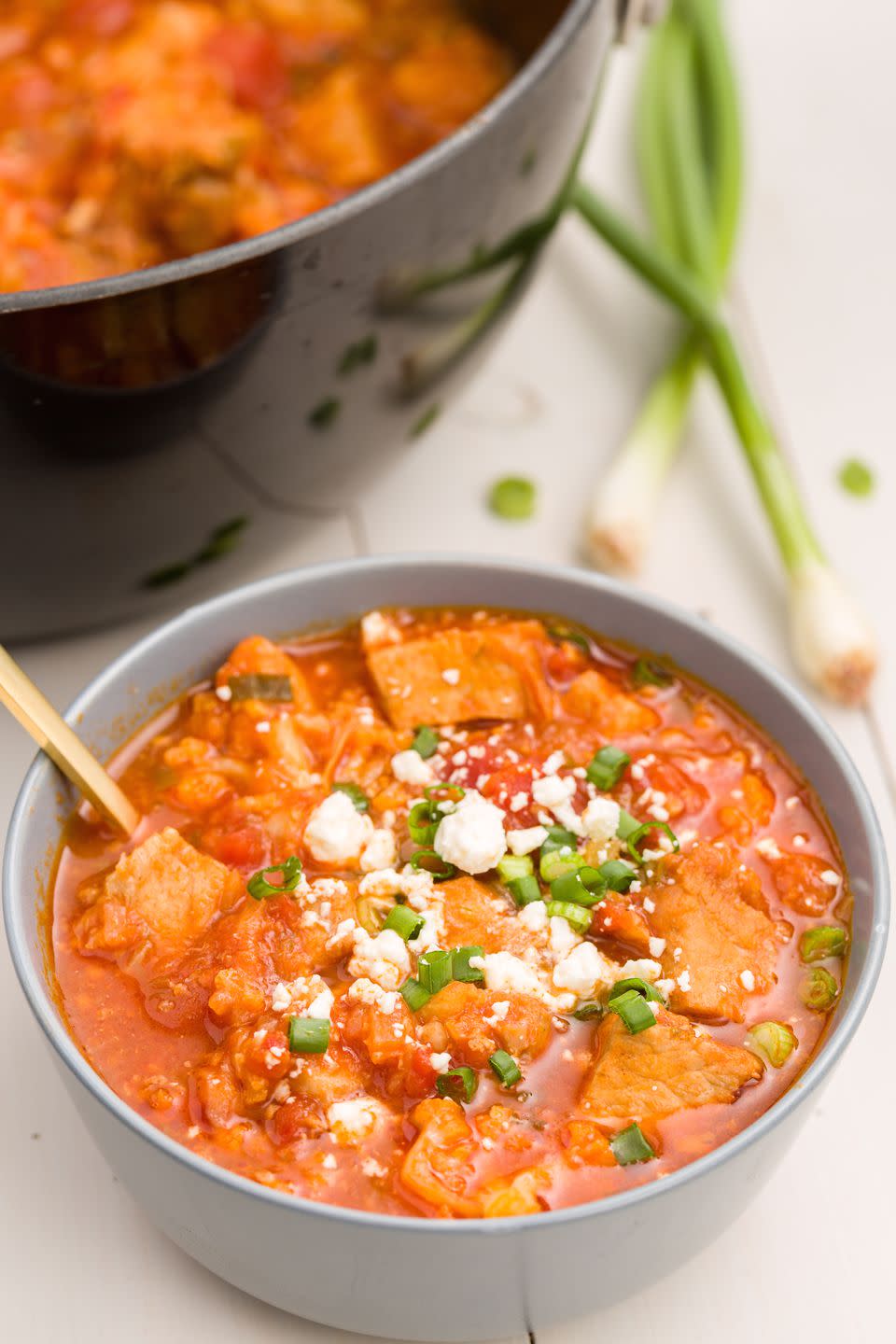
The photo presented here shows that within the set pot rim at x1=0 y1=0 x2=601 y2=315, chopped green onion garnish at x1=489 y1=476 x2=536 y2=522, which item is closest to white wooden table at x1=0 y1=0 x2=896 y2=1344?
chopped green onion garnish at x1=489 y1=476 x2=536 y2=522

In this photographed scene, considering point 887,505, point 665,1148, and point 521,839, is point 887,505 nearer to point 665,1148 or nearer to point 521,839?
point 521,839

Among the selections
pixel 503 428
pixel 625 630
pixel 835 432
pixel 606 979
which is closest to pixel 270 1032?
pixel 606 979

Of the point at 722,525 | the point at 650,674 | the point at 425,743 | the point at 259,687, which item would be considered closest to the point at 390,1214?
the point at 425,743

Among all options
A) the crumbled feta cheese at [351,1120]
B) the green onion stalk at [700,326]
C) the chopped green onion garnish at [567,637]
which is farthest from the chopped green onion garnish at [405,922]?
the green onion stalk at [700,326]

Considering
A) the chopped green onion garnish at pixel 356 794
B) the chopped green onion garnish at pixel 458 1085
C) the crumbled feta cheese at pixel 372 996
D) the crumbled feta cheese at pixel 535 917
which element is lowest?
the chopped green onion garnish at pixel 458 1085

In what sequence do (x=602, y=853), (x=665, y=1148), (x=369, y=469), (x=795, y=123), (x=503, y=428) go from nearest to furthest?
(x=665, y=1148) → (x=602, y=853) → (x=369, y=469) → (x=503, y=428) → (x=795, y=123)

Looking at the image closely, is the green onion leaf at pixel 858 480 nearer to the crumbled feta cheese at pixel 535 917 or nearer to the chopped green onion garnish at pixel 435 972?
the crumbled feta cheese at pixel 535 917
